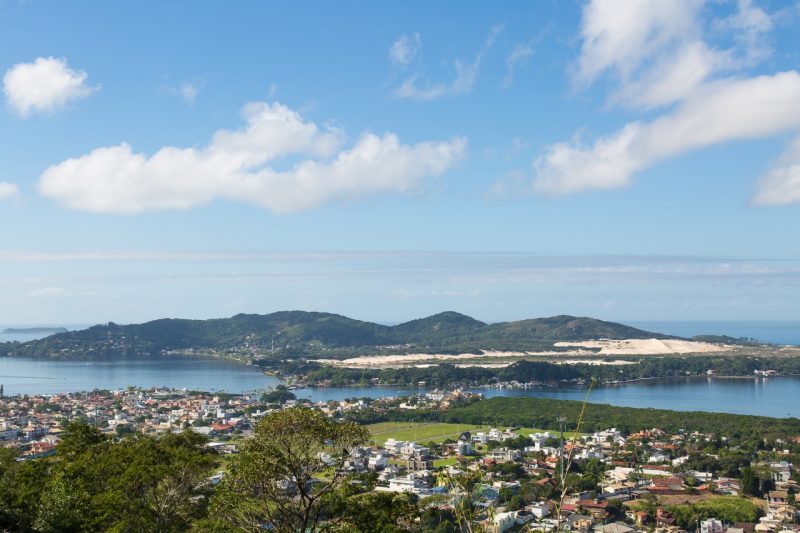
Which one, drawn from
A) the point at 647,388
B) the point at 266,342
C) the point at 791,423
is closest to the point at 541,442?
the point at 791,423

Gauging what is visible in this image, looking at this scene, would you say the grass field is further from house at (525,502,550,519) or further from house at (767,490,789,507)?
house at (525,502,550,519)

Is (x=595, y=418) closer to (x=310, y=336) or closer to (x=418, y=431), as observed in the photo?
(x=418, y=431)

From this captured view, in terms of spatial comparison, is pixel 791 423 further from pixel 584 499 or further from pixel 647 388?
pixel 647 388

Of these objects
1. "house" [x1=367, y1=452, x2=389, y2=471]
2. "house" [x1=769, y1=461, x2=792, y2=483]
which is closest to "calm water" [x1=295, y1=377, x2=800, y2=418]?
"house" [x1=769, y1=461, x2=792, y2=483]

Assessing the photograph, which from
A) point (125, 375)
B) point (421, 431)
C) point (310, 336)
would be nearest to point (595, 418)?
point (421, 431)

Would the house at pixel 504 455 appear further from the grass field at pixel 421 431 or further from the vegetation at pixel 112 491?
the vegetation at pixel 112 491

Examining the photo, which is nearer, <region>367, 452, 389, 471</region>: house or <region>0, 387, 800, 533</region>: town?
→ <region>0, 387, 800, 533</region>: town
